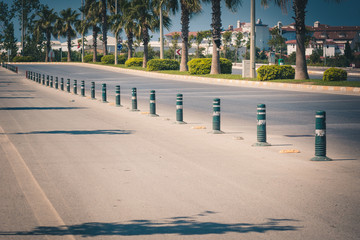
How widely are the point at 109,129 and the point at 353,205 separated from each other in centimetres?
880

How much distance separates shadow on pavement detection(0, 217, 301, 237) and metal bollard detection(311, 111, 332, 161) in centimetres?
405

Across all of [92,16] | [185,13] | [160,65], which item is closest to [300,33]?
[185,13]

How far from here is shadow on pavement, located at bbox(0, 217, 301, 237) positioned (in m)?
5.78

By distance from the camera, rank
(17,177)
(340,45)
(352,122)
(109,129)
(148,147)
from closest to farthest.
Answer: (17,177), (148,147), (109,129), (352,122), (340,45)

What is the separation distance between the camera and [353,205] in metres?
6.90

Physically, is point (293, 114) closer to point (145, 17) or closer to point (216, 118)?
point (216, 118)

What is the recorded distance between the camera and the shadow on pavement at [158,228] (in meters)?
5.78

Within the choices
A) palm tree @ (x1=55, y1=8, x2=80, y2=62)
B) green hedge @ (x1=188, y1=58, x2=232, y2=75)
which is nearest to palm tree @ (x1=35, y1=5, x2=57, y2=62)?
palm tree @ (x1=55, y1=8, x2=80, y2=62)

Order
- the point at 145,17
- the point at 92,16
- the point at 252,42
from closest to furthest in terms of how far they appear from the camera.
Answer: the point at 252,42, the point at 145,17, the point at 92,16

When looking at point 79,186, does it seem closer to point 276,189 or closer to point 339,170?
point 276,189

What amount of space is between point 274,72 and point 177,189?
30335 mm

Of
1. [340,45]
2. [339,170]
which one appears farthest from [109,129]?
[340,45]

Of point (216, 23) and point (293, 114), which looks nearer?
point (293, 114)

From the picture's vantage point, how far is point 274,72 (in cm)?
3719
